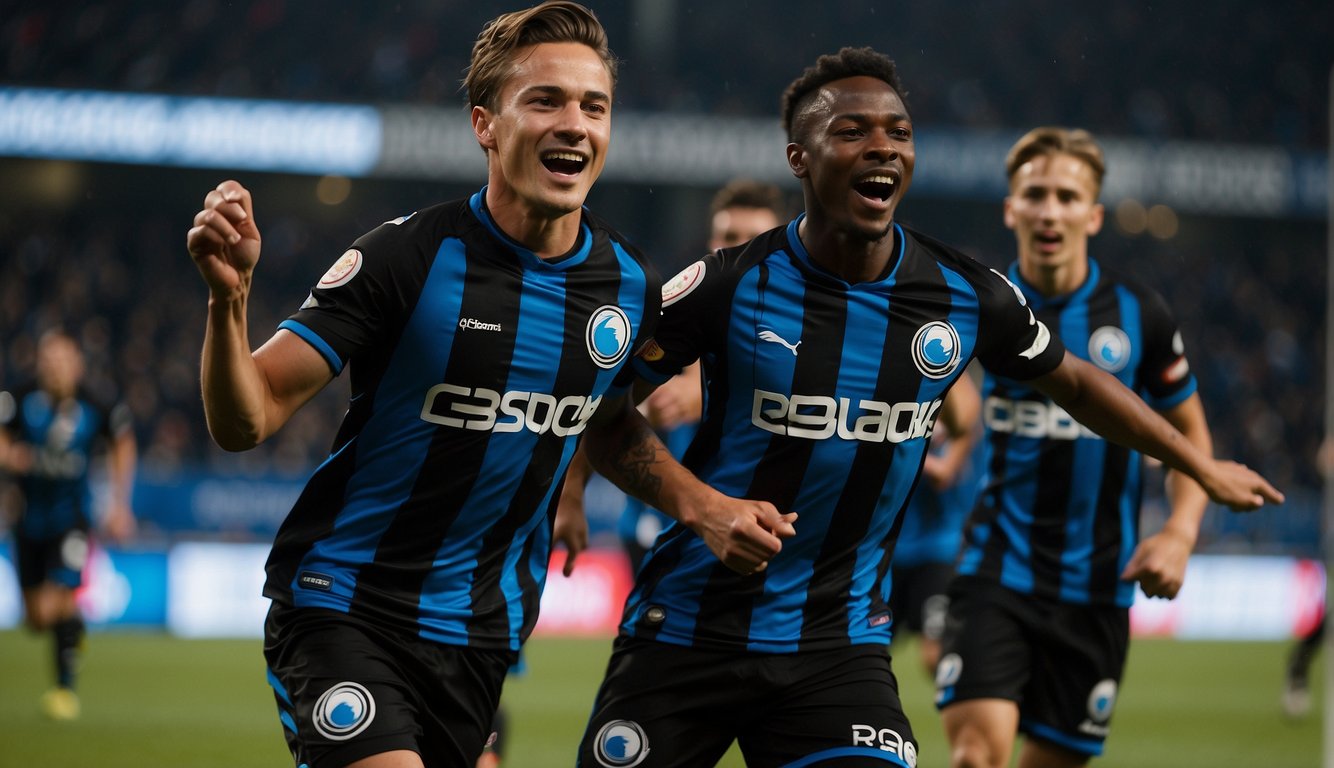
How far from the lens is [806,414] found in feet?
12.2

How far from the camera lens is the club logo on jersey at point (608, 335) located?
142 inches

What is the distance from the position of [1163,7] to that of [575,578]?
1715cm

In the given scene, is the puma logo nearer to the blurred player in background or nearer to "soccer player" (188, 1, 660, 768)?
"soccer player" (188, 1, 660, 768)

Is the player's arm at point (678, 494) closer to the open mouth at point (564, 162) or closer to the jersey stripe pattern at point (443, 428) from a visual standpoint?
the jersey stripe pattern at point (443, 428)

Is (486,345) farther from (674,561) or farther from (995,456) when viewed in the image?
(995,456)

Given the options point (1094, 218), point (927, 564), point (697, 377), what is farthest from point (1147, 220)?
point (1094, 218)

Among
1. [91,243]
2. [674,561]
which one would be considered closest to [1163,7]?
[91,243]

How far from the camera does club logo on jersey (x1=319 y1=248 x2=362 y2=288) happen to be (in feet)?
10.9

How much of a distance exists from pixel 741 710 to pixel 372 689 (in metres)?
0.89

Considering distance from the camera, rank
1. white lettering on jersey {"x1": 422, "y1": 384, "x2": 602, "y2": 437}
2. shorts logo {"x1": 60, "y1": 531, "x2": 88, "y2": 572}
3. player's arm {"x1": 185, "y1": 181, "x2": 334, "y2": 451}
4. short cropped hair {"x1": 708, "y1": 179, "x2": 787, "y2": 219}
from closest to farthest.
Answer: player's arm {"x1": 185, "y1": 181, "x2": 334, "y2": 451} → white lettering on jersey {"x1": 422, "y1": 384, "x2": 602, "y2": 437} → short cropped hair {"x1": 708, "y1": 179, "x2": 787, "y2": 219} → shorts logo {"x1": 60, "y1": 531, "x2": 88, "y2": 572}

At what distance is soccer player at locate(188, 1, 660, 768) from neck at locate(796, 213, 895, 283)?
487mm

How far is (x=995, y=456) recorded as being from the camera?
18.1 ft

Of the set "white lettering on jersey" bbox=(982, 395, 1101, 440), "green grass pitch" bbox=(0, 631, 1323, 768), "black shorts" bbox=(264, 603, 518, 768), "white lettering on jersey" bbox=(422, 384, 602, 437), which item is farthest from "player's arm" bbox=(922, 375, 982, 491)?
"black shorts" bbox=(264, 603, 518, 768)

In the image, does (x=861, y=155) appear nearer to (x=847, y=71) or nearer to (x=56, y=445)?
(x=847, y=71)
